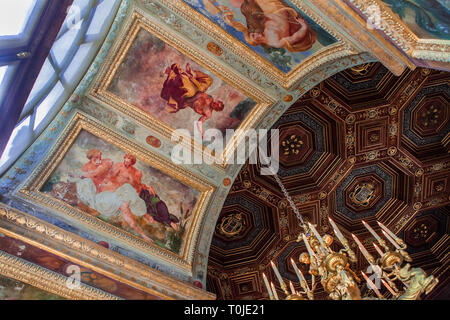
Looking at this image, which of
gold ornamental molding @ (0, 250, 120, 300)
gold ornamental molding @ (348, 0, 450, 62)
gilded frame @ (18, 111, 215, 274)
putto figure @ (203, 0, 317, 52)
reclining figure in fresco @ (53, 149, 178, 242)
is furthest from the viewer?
reclining figure in fresco @ (53, 149, 178, 242)

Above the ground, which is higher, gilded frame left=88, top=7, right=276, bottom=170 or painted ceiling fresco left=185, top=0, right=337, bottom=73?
painted ceiling fresco left=185, top=0, right=337, bottom=73

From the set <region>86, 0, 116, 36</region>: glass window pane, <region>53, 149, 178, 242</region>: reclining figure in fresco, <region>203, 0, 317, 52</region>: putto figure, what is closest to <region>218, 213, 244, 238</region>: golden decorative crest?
<region>53, 149, 178, 242</region>: reclining figure in fresco

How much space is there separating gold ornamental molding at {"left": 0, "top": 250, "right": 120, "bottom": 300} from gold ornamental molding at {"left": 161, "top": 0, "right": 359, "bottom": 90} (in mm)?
5054

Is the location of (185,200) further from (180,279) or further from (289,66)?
(289,66)

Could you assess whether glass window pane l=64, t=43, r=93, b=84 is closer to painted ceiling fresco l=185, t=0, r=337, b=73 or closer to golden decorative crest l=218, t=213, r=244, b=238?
painted ceiling fresco l=185, t=0, r=337, b=73

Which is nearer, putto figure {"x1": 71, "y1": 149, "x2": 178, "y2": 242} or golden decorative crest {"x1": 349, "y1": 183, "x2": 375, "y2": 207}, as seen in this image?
putto figure {"x1": 71, "y1": 149, "x2": 178, "y2": 242}

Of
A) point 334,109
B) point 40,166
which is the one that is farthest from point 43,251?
point 334,109

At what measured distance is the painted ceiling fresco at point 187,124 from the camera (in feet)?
21.5

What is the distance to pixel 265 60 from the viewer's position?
796cm

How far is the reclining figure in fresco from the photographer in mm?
7664

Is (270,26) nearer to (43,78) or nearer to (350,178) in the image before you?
(43,78)

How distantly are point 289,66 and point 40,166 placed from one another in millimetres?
5294

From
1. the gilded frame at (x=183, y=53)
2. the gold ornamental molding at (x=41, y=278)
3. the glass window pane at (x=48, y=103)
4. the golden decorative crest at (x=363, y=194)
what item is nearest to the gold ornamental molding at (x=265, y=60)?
the gilded frame at (x=183, y=53)

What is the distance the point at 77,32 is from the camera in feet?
21.1
